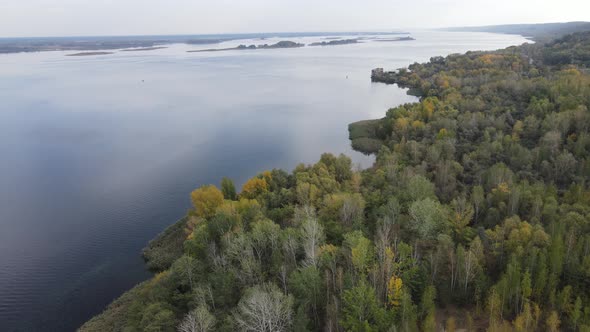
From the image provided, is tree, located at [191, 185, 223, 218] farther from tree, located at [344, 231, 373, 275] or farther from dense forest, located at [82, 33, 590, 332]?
tree, located at [344, 231, 373, 275]

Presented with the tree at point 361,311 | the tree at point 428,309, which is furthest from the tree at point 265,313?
the tree at point 428,309

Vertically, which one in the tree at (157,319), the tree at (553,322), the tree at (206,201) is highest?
the tree at (206,201)

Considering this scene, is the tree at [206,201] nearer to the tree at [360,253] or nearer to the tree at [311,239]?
the tree at [311,239]

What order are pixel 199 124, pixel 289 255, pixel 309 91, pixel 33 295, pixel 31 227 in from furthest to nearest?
pixel 309 91 < pixel 199 124 < pixel 31 227 < pixel 33 295 < pixel 289 255

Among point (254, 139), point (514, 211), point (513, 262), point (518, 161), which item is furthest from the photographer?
point (254, 139)

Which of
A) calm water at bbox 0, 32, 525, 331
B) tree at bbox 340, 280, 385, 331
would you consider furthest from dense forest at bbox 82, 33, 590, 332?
calm water at bbox 0, 32, 525, 331

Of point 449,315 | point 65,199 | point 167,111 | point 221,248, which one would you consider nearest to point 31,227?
point 65,199

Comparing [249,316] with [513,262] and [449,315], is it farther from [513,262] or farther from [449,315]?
[513,262]
